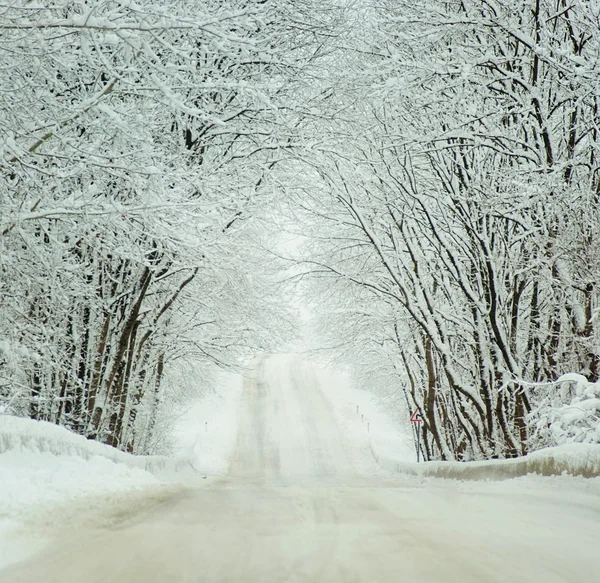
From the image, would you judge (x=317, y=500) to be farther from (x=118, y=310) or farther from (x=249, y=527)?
(x=118, y=310)

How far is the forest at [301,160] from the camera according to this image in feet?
15.8

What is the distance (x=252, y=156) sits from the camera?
9938 millimetres

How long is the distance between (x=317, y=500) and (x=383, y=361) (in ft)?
58.7

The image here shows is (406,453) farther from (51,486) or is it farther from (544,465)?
(51,486)

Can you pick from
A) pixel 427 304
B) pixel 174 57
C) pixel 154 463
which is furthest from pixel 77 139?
pixel 427 304

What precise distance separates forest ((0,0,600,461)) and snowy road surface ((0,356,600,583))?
159 centimetres

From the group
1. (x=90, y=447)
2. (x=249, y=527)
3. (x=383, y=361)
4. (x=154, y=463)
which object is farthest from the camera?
(x=383, y=361)

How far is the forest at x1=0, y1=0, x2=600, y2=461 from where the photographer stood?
4805 millimetres

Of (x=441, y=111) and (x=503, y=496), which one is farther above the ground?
(x=441, y=111)

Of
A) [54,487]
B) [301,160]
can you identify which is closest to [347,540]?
[54,487]

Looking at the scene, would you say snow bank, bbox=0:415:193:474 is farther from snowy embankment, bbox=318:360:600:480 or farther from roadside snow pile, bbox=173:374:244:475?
roadside snow pile, bbox=173:374:244:475

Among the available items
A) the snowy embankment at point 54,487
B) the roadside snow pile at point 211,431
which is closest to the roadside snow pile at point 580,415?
the snowy embankment at point 54,487

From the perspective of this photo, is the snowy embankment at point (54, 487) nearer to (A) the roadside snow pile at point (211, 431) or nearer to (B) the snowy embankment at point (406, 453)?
(B) the snowy embankment at point (406, 453)

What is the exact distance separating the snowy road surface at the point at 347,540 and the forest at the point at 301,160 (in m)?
1.59
